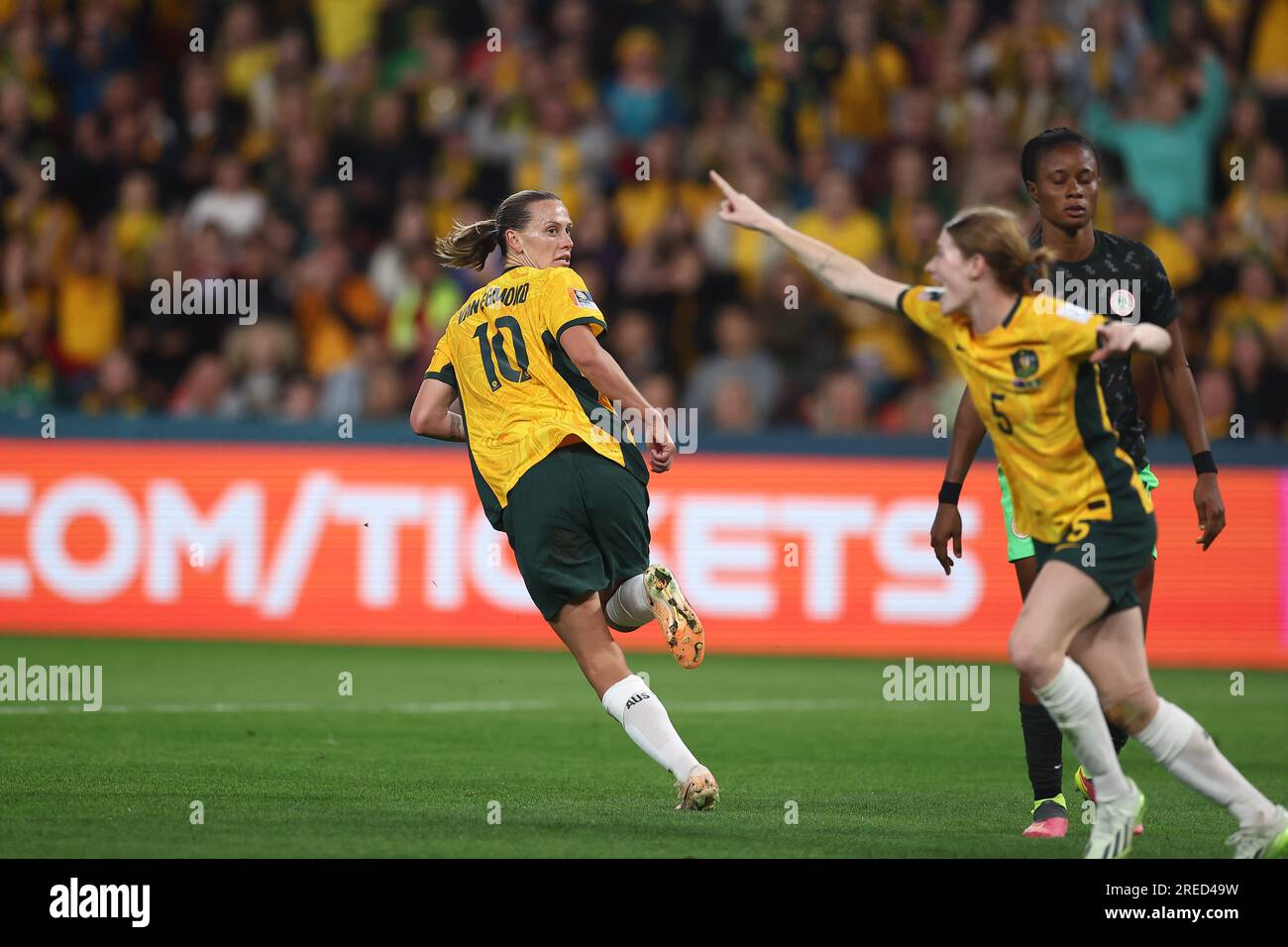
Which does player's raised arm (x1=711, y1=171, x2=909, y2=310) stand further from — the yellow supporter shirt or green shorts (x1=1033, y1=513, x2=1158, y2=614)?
the yellow supporter shirt

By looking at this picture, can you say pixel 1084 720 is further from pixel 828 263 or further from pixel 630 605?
pixel 630 605

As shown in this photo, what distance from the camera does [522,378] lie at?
7.51m

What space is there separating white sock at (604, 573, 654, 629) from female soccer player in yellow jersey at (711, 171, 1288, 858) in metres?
1.67

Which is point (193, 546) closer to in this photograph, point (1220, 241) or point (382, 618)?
point (382, 618)

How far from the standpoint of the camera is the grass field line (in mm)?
10609

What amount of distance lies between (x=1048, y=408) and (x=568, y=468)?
1.95m

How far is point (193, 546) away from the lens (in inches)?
557

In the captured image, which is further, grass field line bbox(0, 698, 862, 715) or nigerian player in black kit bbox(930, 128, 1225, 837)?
grass field line bbox(0, 698, 862, 715)

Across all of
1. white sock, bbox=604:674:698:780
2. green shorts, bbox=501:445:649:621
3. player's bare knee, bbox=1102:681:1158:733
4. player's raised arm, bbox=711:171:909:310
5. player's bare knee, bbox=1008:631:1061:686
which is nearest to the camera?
player's bare knee, bbox=1008:631:1061:686

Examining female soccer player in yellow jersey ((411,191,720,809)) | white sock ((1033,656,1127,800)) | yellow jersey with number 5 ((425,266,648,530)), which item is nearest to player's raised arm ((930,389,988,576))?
female soccer player in yellow jersey ((411,191,720,809))

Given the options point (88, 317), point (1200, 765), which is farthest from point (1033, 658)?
point (88, 317)

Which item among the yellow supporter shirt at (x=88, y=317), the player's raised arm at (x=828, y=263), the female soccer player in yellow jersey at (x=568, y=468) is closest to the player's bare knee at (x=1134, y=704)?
the player's raised arm at (x=828, y=263)
